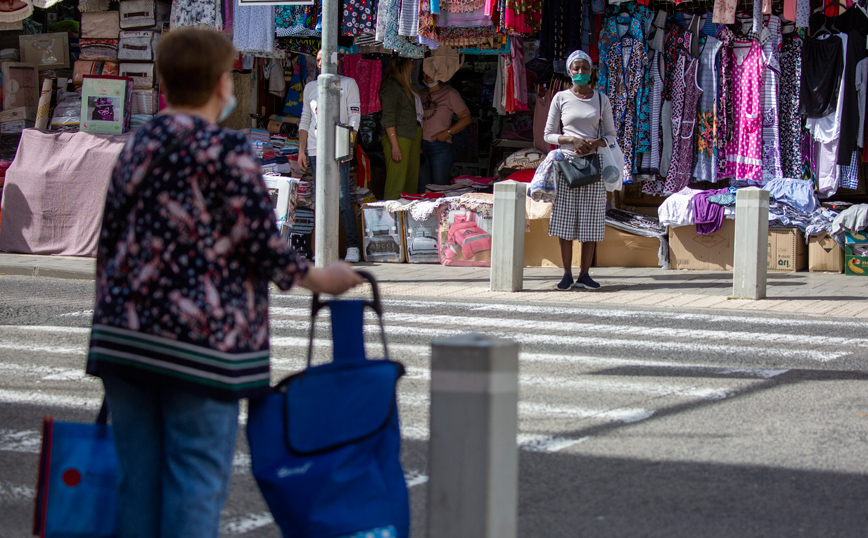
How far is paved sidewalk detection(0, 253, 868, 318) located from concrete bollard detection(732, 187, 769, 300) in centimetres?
15

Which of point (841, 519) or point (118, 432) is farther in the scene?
point (841, 519)

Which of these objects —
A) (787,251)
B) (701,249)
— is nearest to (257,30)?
(701,249)

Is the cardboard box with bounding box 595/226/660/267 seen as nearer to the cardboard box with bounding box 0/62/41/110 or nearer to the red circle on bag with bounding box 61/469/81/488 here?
the cardboard box with bounding box 0/62/41/110

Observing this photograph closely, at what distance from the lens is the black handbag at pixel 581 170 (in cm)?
973

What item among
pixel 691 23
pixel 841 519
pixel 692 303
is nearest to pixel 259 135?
pixel 691 23

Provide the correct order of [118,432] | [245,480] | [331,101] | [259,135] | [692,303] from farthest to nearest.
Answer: [259,135] → [331,101] → [692,303] → [245,480] → [118,432]

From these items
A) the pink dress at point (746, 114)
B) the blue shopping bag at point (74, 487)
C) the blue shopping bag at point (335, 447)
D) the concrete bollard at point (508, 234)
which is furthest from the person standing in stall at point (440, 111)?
the blue shopping bag at point (74, 487)

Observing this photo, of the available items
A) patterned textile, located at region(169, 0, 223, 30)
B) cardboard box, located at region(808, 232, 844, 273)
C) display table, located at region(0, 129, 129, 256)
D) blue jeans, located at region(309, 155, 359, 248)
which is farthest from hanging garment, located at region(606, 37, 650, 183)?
display table, located at region(0, 129, 129, 256)

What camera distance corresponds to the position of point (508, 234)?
32.9 feet

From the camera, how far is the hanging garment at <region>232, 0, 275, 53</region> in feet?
43.2

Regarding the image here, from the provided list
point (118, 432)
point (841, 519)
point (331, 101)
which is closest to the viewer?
point (118, 432)

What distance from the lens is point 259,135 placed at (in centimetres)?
1355

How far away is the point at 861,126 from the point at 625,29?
3.05 m

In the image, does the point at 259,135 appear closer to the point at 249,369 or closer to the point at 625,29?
the point at 625,29
